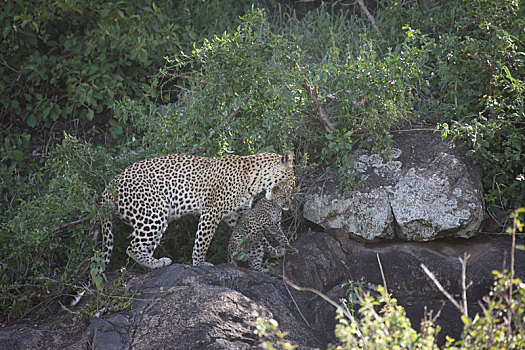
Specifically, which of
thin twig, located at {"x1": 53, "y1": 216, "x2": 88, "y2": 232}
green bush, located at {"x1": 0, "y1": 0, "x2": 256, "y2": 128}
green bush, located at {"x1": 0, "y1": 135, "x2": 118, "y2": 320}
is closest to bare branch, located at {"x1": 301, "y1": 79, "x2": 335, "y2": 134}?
green bush, located at {"x1": 0, "y1": 135, "x2": 118, "y2": 320}

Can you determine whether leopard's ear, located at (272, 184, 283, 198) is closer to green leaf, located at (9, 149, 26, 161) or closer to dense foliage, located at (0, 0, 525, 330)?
dense foliage, located at (0, 0, 525, 330)

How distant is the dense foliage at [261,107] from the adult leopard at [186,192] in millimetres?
421

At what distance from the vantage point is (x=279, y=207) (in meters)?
7.30

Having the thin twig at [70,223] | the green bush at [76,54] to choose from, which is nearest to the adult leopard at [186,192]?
the thin twig at [70,223]

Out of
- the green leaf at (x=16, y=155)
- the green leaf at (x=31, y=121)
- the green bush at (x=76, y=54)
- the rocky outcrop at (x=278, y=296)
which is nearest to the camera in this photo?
the rocky outcrop at (x=278, y=296)

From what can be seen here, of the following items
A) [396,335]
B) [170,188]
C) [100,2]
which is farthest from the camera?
[100,2]

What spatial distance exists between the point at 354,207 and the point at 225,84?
215 centimetres

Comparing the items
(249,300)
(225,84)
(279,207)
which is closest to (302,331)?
(249,300)

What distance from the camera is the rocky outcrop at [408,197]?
24.6 feet

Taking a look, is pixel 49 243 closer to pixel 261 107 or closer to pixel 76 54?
pixel 261 107

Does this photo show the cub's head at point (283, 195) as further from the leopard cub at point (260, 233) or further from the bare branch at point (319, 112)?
the bare branch at point (319, 112)

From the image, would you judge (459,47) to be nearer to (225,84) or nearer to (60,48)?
(225,84)

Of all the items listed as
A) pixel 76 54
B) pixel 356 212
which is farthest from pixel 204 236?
pixel 76 54

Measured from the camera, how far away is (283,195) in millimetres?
7246
